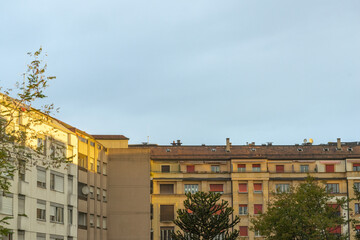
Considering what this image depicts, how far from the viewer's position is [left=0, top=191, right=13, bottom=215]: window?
191 feet

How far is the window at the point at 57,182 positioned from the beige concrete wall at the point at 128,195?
18.1 m

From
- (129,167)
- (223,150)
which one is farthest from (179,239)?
(223,150)

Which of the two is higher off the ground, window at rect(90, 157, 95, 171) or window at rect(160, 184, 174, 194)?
window at rect(90, 157, 95, 171)

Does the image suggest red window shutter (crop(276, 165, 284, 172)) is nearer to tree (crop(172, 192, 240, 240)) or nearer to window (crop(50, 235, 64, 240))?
tree (crop(172, 192, 240, 240))

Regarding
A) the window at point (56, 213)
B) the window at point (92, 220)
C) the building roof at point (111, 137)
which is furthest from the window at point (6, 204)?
the building roof at point (111, 137)

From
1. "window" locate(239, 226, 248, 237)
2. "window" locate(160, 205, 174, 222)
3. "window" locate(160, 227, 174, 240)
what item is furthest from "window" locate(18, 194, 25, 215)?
"window" locate(239, 226, 248, 237)

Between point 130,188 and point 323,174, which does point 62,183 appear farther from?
point 323,174

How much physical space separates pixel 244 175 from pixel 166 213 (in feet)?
42.1

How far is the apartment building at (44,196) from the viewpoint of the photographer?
60.4 metres

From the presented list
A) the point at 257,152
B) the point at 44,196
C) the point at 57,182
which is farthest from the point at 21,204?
the point at 257,152

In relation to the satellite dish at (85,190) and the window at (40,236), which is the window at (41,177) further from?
the satellite dish at (85,190)

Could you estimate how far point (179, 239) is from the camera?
7625cm

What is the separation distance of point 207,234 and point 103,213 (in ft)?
57.0

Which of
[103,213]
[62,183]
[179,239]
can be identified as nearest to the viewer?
[62,183]
